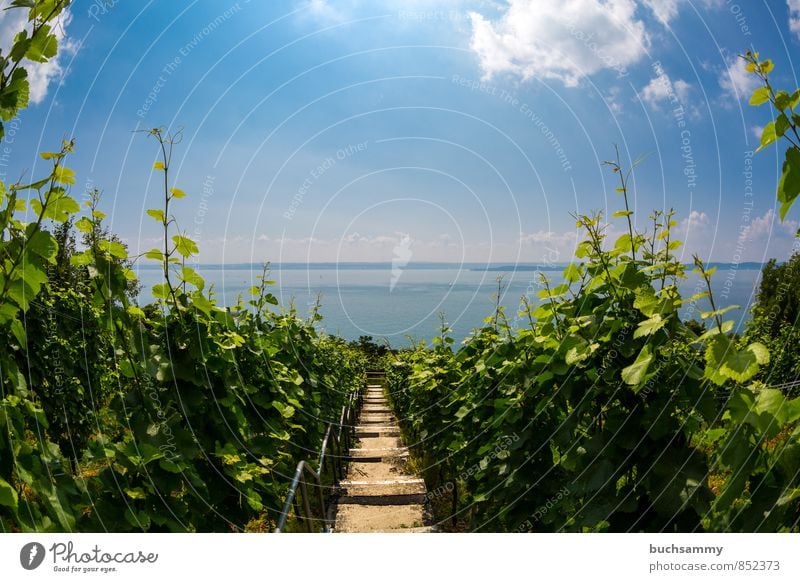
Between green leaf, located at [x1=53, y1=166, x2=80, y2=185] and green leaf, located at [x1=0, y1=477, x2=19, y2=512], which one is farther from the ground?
green leaf, located at [x1=53, y1=166, x2=80, y2=185]

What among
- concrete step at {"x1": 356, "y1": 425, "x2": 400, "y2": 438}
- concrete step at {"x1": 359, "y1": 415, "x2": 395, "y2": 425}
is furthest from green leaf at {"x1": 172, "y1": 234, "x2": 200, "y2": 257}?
concrete step at {"x1": 359, "y1": 415, "x2": 395, "y2": 425}

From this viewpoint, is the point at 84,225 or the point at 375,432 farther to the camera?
the point at 375,432

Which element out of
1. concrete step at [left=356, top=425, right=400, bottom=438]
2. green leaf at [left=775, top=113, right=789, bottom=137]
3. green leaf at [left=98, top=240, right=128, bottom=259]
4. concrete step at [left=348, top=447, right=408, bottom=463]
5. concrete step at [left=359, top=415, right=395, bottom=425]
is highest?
green leaf at [left=775, top=113, right=789, bottom=137]

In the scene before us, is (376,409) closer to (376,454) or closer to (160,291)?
(376,454)

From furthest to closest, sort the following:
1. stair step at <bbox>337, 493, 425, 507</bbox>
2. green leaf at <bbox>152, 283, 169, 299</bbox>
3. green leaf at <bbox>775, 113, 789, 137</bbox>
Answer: stair step at <bbox>337, 493, 425, 507</bbox>
green leaf at <bbox>152, 283, 169, 299</bbox>
green leaf at <bbox>775, 113, 789, 137</bbox>

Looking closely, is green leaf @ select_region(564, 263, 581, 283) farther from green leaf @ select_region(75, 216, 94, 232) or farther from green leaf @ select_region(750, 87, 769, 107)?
green leaf @ select_region(75, 216, 94, 232)

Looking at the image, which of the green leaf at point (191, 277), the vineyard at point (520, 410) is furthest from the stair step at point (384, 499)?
the green leaf at point (191, 277)

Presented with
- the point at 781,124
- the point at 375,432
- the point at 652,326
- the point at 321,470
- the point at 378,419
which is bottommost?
the point at 378,419

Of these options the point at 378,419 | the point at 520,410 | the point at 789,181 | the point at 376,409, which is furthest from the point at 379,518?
the point at 376,409

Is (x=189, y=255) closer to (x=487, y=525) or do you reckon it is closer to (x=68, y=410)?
(x=487, y=525)

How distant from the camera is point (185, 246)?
2.94 metres

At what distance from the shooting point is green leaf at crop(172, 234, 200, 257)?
291 cm

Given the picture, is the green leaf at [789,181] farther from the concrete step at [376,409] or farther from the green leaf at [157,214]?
the concrete step at [376,409]

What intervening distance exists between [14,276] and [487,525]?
145 inches
